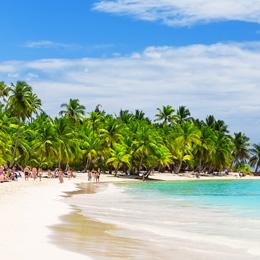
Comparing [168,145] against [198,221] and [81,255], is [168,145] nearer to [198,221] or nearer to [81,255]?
[198,221]

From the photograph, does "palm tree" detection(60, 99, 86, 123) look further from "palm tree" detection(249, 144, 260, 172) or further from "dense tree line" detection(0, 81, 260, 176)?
"palm tree" detection(249, 144, 260, 172)

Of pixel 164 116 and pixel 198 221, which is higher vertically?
pixel 164 116

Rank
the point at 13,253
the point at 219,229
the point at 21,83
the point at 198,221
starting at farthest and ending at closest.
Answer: the point at 21,83 → the point at 198,221 → the point at 219,229 → the point at 13,253

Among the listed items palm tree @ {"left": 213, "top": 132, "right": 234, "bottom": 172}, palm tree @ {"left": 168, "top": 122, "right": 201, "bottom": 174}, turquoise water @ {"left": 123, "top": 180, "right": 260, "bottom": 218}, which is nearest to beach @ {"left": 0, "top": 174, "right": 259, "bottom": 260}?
turquoise water @ {"left": 123, "top": 180, "right": 260, "bottom": 218}

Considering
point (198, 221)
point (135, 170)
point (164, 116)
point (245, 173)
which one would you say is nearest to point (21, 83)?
point (135, 170)

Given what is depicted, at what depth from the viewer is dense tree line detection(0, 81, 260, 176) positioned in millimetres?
72806

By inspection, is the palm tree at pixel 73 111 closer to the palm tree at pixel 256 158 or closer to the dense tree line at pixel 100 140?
the dense tree line at pixel 100 140

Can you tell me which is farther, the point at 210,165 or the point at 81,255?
the point at 210,165

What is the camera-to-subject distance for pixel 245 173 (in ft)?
431

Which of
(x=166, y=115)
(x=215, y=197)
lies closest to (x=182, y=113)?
(x=166, y=115)

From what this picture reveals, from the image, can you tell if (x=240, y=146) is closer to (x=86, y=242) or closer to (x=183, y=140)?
(x=183, y=140)

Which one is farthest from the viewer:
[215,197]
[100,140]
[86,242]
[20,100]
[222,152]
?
[222,152]

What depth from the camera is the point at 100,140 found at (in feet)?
281

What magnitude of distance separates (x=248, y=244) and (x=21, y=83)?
194ft
